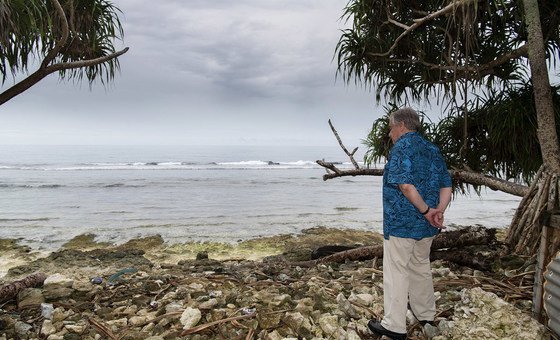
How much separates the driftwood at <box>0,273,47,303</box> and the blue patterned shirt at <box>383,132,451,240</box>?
331 cm

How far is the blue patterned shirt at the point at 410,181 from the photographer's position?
9.12 ft

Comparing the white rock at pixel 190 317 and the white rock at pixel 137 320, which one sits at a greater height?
the white rock at pixel 190 317

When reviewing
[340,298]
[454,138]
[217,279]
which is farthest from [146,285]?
[454,138]

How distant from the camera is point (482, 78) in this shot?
6.55 metres

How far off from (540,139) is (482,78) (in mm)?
2316

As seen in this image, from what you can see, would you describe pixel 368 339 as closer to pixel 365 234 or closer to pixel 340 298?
pixel 340 298

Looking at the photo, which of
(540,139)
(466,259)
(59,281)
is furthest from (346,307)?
(540,139)

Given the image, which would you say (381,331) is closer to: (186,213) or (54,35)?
(54,35)

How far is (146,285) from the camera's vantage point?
12.7 ft

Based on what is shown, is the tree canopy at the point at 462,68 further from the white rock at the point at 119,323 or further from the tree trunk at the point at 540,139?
the white rock at the point at 119,323

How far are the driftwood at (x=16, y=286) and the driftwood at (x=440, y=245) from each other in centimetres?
300

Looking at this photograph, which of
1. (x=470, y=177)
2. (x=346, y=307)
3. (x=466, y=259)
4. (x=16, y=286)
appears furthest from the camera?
(x=470, y=177)

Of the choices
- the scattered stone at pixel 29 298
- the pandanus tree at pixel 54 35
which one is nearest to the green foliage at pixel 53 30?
the pandanus tree at pixel 54 35

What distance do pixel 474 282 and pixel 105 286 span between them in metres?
3.65
